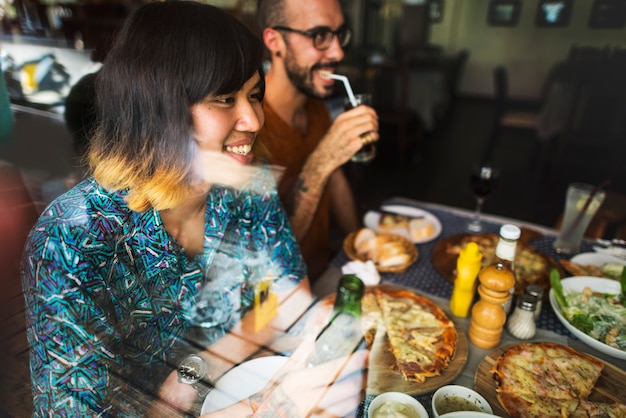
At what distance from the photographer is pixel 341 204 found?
2354 millimetres

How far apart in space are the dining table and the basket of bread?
31 mm

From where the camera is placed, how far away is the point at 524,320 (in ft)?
3.73

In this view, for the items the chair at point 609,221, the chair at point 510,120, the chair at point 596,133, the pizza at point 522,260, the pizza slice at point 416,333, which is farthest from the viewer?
the chair at point 510,120

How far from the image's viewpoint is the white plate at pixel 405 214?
1.71 m

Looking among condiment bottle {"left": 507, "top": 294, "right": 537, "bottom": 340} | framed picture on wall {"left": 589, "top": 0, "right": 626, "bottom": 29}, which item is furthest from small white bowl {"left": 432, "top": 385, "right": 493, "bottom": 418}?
framed picture on wall {"left": 589, "top": 0, "right": 626, "bottom": 29}

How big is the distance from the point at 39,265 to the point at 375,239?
3.69ft

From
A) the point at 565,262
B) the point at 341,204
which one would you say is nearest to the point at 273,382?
the point at 565,262

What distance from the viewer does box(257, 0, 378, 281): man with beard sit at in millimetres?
1593

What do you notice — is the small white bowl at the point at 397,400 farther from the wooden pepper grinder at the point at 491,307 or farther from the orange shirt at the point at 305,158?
the orange shirt at the point at 305,158

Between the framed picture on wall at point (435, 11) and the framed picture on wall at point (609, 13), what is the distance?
15.7ft

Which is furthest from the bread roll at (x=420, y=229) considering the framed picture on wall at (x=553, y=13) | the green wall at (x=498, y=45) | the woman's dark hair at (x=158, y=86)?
the green wall at (x=498, y=45)

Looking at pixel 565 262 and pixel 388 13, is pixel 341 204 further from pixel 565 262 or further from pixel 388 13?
pixel 388 13

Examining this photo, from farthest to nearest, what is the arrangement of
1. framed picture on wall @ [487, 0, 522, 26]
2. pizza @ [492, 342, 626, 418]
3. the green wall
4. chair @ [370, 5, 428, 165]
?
chair @ [370, 5, 428, 165] < the green wall < framed picture on wall @ [487, 0, 522, 26] < pizza @ [492, 342, 626, 418]

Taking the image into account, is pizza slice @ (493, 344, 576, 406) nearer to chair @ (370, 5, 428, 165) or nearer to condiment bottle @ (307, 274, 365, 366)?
condiment bottle @ (307, 274, 365, 366)
